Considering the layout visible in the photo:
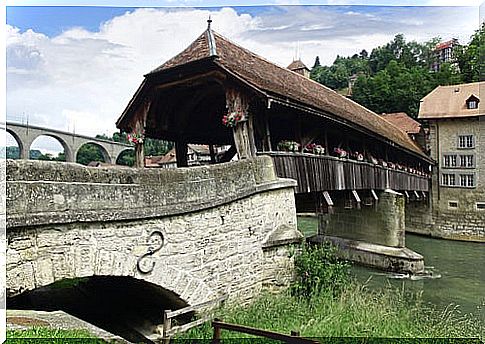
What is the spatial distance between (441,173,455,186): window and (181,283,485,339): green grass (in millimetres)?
1812

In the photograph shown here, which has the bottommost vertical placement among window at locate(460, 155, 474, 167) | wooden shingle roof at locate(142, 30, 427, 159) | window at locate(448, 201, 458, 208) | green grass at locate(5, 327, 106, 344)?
green grass at locate(5, 327, 106, 344)

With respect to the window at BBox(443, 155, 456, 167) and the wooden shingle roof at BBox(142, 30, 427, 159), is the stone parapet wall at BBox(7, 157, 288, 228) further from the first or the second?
the window at BBox(443, 155, 456, 167)

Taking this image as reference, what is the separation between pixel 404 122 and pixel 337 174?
1.20m

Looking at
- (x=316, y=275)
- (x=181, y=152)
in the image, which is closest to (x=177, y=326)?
(x=316, y=275)

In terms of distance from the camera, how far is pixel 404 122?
6184 mm

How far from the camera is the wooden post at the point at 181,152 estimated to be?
5.82 m

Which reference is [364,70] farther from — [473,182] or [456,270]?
[456,270]

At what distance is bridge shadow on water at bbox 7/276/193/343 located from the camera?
13.1ft

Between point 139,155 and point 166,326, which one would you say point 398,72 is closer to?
point 139,155

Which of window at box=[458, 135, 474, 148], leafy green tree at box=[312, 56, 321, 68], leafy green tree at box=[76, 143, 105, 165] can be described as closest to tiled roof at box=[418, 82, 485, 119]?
window at box=[458, 135, 474, 148]

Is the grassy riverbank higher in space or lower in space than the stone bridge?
lower

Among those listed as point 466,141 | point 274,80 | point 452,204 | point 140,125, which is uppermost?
point 274,80

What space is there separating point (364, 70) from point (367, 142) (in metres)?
2.65

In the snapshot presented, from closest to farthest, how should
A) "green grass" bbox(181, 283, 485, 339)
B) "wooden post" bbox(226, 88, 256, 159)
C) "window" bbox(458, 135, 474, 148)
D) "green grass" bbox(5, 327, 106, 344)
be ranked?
1. "green grass" bbox(5, 327, 106, 344)
2. "green grass" bbox(181, 283, 485, 339)
3. "wooden post" bbox(226, 88, 256, 159)
4. "window" bbox(458, 135, 474, 148)
